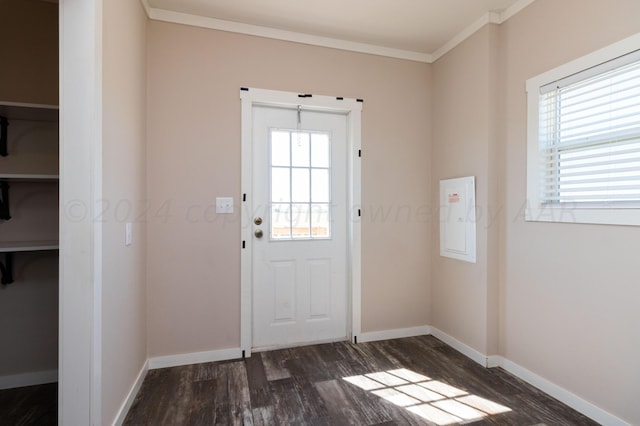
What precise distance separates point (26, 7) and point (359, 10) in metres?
2.29

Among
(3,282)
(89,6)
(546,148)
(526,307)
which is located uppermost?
(89,6)

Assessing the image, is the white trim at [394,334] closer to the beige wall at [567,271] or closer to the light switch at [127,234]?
the beige wall at [567,271]

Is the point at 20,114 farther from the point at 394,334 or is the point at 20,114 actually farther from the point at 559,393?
the point at 559,393

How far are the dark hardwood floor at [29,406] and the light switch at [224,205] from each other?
160 centimetres

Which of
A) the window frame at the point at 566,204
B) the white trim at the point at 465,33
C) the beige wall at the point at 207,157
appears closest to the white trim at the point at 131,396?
the beige wall at the point at 207,157

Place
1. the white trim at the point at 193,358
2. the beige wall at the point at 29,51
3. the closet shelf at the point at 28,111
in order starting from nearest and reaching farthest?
the closet shelf at the point at 28,111 < the beige wall at the point at 29,51 < the white trim at the point at 193,358

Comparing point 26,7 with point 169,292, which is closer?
point 26,7

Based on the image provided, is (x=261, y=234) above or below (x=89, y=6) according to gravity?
below

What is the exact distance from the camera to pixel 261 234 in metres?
2.78

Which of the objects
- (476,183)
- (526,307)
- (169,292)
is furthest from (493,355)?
(169,292)

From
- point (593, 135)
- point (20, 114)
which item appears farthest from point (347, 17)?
point (20, 114)

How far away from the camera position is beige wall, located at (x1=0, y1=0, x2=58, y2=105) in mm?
2080

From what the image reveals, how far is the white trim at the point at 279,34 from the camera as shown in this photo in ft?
8.13

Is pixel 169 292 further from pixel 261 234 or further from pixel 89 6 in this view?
pixel 89 6
